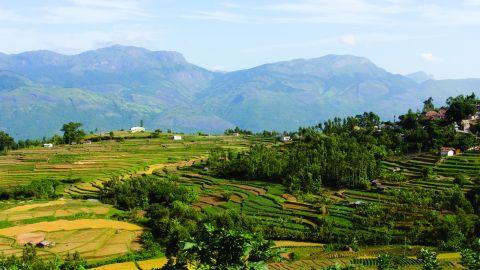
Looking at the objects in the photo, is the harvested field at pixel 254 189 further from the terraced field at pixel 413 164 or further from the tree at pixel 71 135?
the tree at pixel 71 135

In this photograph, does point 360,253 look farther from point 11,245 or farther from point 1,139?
point 1,139

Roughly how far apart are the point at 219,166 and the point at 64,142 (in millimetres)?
58430

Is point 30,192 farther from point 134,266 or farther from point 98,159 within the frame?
point 134,266

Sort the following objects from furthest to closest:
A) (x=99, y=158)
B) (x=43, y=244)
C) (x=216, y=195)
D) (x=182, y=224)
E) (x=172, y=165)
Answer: (x=99, y=158) → (x=172, y=165) → (x=216, y=195) → (x=182, y=224) → (x=43, y=244)

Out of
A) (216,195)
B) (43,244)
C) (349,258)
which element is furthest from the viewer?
(216,195)

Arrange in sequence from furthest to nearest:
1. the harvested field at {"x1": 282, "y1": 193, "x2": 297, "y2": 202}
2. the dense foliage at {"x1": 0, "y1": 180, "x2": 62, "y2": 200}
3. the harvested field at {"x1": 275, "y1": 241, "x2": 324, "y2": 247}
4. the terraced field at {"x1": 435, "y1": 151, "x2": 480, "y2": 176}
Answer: the dense foliage at {"x1": 0, "y1": 180, "x2": 62, "y2": 200}, the terraced field at {"x1": 435, "y1": 151, "x2": 480, "y2": 176}, the harvested field at {"x1": 282, "y1": 193, "x2": 297, "y2": 202}, the harvested field at {"x1": 275, "y1": 241, "x2": 324, "y2": 247}

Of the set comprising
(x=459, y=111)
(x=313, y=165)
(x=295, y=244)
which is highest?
(x=459, y=111)

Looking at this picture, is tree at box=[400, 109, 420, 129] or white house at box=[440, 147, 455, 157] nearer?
white house at box=[440, 147, 455, 157]

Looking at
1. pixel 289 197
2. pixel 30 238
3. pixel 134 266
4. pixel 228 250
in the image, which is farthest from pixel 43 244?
pixel 228 250

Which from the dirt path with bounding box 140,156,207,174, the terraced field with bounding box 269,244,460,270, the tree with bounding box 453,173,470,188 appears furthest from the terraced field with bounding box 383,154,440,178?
the dirt path with bounding box 140,156,207,174

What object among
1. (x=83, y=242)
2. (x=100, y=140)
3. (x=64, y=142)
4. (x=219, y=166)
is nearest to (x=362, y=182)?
(x=219, y=166)

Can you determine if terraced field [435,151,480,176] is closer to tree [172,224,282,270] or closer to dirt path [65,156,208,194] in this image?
dirt path [65,156,208,194]

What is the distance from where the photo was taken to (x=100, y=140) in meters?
108

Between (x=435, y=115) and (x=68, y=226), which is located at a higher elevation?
A: (x=435, y=115)
